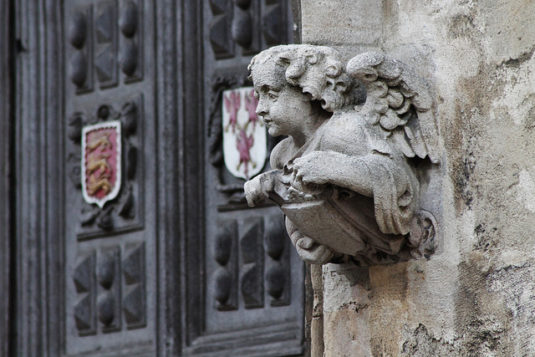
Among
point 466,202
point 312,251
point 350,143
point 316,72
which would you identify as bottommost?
point 312,251

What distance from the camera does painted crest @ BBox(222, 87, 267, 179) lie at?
569 centimetres

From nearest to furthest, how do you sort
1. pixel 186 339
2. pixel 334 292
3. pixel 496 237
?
pixel 496 237 → pixel 334 292 → pixel 186 339

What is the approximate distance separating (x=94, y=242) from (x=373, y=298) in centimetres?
188

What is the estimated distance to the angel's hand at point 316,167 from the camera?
407 cm

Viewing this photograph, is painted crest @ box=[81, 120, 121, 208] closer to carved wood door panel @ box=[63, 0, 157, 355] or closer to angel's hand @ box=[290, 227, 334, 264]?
carved wood door panel @ box=[63, 0, 157, 355]

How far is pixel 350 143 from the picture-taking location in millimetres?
4176

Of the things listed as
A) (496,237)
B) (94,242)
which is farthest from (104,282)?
(496,237)

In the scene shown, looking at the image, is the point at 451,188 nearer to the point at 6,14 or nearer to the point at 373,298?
the point at 373,298

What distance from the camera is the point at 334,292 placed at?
441 cm

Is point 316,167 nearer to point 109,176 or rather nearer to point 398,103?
point 398,103

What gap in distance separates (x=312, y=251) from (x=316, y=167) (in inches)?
10.3

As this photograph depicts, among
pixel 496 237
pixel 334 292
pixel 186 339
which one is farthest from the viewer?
pixel 186 339

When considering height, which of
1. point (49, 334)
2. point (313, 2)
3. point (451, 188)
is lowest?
point (49, 334)

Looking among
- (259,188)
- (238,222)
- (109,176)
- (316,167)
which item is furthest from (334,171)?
(109,176)
